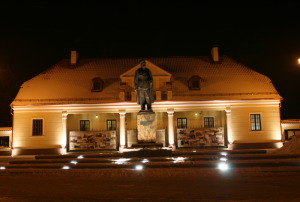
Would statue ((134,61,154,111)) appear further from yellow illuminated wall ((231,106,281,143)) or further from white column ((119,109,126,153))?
yellow illuminated wall ((231,106,281,143))

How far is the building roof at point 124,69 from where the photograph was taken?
24.9m

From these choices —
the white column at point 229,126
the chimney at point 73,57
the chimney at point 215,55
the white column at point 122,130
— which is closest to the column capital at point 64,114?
the white column at point 122,130

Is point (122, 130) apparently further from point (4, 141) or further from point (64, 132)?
point (4, 141)

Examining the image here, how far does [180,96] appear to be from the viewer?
24859 millimetres

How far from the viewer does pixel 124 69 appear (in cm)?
2823

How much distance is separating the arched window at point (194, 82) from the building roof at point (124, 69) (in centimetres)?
37

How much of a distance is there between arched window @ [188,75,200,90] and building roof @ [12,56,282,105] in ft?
1.22

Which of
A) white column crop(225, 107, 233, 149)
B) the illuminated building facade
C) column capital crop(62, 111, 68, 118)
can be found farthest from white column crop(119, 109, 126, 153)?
white column crop(225, 107, 233, 149)

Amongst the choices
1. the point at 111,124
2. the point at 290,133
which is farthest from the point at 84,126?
the point at 290,133

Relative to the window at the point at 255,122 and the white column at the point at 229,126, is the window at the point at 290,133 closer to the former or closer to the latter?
the window at the point at 255,122

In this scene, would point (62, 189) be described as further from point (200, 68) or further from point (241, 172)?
point (200, 68)

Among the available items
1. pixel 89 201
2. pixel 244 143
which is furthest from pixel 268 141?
pixel 89 201

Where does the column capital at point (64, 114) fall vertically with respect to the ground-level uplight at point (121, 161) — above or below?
above

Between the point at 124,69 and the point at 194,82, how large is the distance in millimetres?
7030
